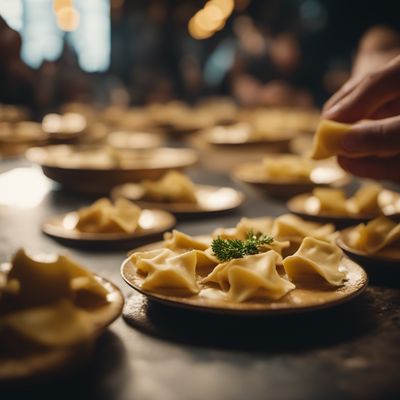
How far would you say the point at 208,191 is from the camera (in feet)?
9.39

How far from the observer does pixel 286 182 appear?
9.45 ft

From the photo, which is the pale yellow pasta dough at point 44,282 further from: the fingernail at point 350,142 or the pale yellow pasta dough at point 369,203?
the pale yellow pasta dough at point 369,203

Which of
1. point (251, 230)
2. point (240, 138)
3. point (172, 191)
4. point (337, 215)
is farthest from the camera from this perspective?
point (240, 138)

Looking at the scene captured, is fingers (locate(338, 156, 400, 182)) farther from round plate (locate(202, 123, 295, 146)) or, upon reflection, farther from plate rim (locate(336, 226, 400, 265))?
round plate (locate(202, 123, 295, 146))

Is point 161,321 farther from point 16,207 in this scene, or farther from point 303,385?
point 16,207

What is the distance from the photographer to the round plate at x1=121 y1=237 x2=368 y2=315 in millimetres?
1202

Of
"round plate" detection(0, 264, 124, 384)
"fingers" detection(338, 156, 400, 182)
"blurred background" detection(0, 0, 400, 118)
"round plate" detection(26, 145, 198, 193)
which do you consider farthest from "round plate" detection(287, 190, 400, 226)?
"blurred background" detection(0, 0, 400, 118)

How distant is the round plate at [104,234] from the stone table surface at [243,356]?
43cm

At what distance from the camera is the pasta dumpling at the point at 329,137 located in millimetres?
1846

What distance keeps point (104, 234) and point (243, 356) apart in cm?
101

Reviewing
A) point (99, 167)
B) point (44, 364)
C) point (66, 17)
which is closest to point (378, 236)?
point (44, 364)

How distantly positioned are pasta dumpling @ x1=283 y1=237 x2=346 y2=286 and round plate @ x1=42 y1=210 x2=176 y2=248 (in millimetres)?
704

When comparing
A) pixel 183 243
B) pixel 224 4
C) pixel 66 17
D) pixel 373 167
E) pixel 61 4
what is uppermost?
pixel 224 4

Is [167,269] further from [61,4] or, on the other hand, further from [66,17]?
[66,17]
